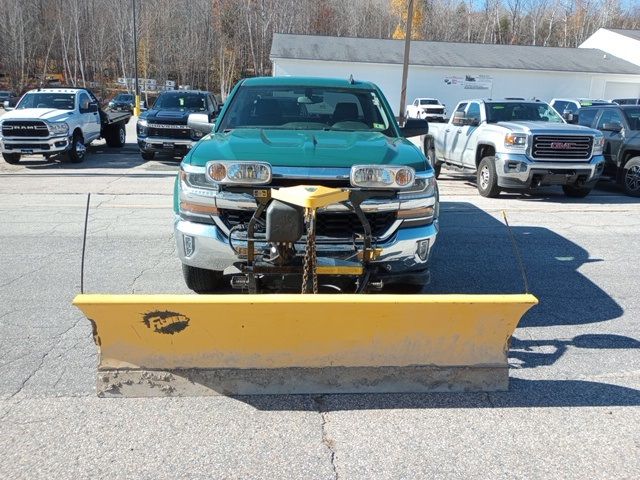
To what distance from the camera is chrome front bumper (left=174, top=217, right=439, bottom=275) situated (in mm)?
4418

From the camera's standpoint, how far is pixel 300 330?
11.8 feet

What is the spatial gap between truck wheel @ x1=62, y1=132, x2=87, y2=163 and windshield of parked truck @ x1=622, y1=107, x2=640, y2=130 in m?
13.3

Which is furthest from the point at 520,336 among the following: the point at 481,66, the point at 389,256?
the point at 481,66

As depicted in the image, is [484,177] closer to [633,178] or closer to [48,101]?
[633,178]

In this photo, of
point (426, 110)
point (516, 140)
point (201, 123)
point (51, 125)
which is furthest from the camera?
point (426, 110)

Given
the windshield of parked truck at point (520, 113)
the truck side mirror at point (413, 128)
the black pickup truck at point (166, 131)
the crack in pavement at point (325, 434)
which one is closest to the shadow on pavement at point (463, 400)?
the crack in pavement at point (325, 434)

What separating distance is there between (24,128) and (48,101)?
1704 millimetres

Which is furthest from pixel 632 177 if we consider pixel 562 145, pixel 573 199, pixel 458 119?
pixel 458 119

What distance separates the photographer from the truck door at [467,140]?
1247 centimetres

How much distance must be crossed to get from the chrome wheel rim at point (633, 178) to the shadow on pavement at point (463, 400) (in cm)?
951

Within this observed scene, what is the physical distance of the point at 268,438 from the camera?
3.31m

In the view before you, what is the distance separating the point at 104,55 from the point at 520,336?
233 ft

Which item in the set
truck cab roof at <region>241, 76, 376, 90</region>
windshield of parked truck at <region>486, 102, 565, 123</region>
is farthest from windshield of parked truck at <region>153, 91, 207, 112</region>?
truck cab roof at <region>241, 76, 376, 90</region>

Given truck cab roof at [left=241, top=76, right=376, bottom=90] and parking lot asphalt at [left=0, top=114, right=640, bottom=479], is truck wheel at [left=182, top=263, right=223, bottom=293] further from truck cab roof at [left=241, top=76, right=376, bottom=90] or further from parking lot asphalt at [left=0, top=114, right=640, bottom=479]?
truck cab roof at [left=241, top=76, right=376, bottom=90]
